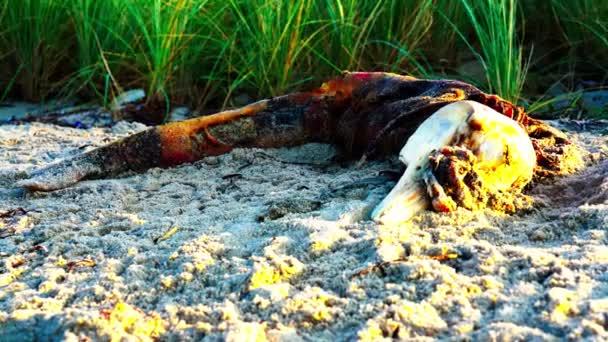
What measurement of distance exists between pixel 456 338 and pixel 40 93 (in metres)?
3.52

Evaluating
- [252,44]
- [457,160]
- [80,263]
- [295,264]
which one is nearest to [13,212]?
[80,263]

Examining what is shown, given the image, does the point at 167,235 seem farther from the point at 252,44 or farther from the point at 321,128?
the point at 252,44

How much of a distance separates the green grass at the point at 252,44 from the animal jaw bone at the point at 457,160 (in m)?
1.52

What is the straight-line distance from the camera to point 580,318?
4.82 ft

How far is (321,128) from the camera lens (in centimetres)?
294

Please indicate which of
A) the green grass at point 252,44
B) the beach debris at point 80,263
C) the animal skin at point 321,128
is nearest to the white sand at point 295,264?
the beach debris at point 80,263

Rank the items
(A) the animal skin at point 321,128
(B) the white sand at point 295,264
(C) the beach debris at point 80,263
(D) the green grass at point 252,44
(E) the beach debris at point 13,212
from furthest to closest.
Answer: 1. (D) the green grass at point 252,44
2. (A) the animal skin at point 321,128
3. (E) the beach debris at point 13,212
4. (C) the beach debris at point 80,263
5. (B) the white sand at point 295,264

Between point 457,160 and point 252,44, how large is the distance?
212 centimetres

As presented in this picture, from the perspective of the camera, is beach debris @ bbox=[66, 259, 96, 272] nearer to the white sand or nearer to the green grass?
the white sand

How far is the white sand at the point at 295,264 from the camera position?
5.05ft

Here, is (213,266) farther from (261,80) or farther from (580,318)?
(261,80)

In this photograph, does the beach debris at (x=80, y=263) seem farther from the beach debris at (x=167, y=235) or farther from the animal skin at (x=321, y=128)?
the animal skin at (x=321, y=128)

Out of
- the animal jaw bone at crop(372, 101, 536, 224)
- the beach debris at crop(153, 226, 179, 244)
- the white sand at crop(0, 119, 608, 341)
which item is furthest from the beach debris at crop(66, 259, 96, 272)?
the animal jaw bone at crop(372, 101, 536, 224)

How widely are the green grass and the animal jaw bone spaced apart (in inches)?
59.8
